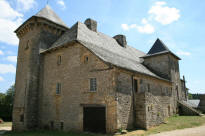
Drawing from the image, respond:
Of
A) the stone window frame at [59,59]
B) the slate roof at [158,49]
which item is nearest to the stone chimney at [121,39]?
the slate roof at [158,49]

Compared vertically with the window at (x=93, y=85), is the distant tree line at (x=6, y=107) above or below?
below

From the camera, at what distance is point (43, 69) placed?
17.9m

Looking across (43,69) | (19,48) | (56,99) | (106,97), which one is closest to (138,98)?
(106,97)

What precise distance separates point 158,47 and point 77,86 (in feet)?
52.1

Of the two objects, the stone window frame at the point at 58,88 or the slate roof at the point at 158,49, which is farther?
the slate roof at the point at 158,49

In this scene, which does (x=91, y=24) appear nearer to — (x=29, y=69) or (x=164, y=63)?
(x=29, y=69)

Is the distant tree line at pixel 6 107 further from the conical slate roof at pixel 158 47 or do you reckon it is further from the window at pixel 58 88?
the conical slate roof at pixel 158 47

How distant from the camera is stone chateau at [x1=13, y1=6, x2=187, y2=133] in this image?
41.9 ft

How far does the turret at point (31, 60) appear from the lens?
16.5 metres

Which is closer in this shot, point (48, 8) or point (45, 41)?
point (45, 41)

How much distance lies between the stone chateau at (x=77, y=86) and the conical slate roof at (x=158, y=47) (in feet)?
16.9

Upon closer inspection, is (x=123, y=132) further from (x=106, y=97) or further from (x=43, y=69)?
(x=43, y=69)

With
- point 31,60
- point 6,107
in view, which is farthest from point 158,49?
point 6,107

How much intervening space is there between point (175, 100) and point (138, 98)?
1132 centimetres
